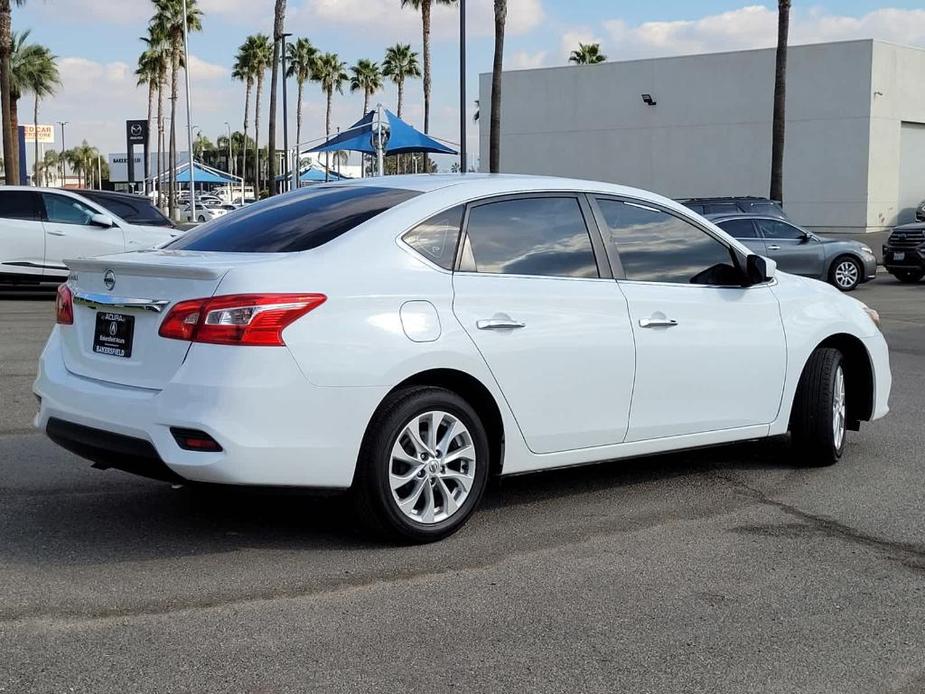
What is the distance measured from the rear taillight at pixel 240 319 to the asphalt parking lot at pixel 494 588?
3.21 ft

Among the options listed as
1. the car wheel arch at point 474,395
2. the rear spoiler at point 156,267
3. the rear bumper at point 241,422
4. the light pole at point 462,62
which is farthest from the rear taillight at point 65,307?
the light pole at point 462,62

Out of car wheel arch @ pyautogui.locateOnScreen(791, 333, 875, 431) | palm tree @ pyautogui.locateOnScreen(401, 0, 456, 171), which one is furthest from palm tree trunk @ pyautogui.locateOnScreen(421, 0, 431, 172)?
car wheel arch @ pyautogui.locateOnScreen(791, 333, 875, 431)

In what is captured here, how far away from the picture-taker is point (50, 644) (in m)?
4.16

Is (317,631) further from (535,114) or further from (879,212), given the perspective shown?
(535,114)

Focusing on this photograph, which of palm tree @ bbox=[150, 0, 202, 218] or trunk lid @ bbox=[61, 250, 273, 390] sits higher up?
palm tree @ bbox=[150, 0, 202, 218]

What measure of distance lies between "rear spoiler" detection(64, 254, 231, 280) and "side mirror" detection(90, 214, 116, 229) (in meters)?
12.8

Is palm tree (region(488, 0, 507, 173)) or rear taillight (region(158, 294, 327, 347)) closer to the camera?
rear taillight (region(158, 294, 327, 347))

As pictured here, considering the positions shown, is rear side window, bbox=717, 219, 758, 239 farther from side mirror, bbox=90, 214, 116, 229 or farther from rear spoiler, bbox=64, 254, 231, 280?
rear spoiler, bbox=64, 254, 231, 280

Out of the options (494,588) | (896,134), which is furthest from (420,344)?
(896,134)

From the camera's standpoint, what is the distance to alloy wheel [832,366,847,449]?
23.4 ft

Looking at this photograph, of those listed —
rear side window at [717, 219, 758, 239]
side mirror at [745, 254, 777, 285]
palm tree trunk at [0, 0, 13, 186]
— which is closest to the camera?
side mirror at [745, 254, 777, 285]

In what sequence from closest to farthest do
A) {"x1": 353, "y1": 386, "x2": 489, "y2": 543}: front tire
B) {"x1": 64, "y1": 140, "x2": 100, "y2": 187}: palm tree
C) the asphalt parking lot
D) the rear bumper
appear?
the asphalt parking lot, the rear bumper, {"x1": 353, "y1": 386, "x2": 489, "y2": 543}: front tire, {"x1": 64, "y1": 140, "x2": 100, "y2": 187}: palm tree

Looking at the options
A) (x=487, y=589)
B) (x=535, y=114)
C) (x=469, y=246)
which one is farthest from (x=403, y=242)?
(x=535, y=114)

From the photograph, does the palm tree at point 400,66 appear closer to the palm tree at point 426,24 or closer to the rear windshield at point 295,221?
the palm tree at point 426,24
